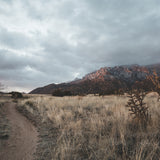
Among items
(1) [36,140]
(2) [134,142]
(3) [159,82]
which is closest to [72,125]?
(1) [36,140]

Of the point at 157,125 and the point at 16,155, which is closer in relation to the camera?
the point at 16,155

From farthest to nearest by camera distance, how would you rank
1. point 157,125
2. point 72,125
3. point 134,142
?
point 72,125 → point 157,125 → point 134,142

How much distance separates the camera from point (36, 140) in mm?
3133

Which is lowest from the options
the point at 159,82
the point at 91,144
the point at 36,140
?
the point at 36,140

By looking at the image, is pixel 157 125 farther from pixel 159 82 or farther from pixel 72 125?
pixel 72 125

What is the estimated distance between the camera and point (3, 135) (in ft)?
10.9

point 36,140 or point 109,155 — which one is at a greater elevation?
point 109,155

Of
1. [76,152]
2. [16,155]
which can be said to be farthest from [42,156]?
[76,152]

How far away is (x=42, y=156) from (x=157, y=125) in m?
3.31

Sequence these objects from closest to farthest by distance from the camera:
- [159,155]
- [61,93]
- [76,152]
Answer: [159,155], [76,152], [61,93]

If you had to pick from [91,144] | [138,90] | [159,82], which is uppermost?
[159,82]

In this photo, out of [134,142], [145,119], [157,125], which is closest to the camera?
[134,142]

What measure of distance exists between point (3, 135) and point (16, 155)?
1.51 meters

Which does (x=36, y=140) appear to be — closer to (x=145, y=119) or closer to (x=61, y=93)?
(x=145, y=119)
